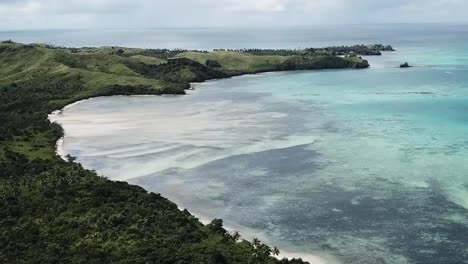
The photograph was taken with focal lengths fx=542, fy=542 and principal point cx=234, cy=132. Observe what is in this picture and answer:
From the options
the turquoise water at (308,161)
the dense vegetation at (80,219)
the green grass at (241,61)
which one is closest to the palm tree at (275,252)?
the dense vegetation at (80,219)

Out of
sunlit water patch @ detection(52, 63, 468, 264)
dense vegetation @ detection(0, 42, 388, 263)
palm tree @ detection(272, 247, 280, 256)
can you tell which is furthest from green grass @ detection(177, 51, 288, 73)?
palm tree @ detection(272, 247, 280, 256)

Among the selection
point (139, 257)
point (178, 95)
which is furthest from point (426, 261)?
point (178, 95)

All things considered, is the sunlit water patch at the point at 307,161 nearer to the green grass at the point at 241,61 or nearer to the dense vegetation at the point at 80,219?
the dense vegetation at the point at 80,219

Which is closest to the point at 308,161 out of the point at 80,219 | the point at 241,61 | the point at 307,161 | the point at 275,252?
the point at 307,161

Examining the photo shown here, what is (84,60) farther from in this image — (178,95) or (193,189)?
(193,189)

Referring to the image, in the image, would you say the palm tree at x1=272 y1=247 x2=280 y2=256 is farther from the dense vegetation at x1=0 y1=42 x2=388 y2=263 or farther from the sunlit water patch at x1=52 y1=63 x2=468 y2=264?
the sunlit water patch at x1=52 y1=63 x2=468 y2=264

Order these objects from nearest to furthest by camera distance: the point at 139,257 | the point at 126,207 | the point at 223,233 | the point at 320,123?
1. the point at 139,257
2. the point at 223,233
3. the point at 126,207
4. the point at 320,123
